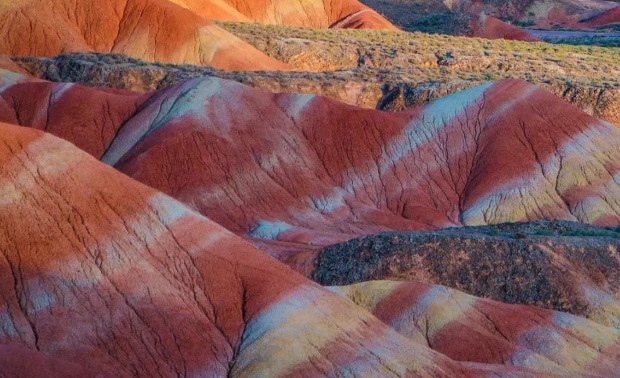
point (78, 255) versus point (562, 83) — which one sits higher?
point (78, 255)

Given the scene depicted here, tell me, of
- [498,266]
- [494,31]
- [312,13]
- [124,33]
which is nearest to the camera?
[498,266]

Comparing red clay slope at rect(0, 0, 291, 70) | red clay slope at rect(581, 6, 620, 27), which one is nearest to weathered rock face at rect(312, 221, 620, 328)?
red clay slope at rect(0, 0, 291, 70)

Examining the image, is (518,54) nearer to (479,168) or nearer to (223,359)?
(479,168)

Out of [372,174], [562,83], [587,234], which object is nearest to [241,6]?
[562,83]

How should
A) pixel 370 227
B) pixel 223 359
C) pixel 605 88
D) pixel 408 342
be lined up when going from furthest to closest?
pixel 605 88, pixel 370 227, pixel 408 342, pixel 223 359

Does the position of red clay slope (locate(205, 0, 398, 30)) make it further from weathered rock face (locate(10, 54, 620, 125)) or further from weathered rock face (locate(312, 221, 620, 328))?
weathered rock face (locate(312, 221, 620, 328))

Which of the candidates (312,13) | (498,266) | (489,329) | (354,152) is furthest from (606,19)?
(489,329)

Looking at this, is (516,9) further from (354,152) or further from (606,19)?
(354,152)

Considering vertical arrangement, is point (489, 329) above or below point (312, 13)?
above

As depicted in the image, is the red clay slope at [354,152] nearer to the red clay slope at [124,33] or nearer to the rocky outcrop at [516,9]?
the red clay slope at [124,33]
